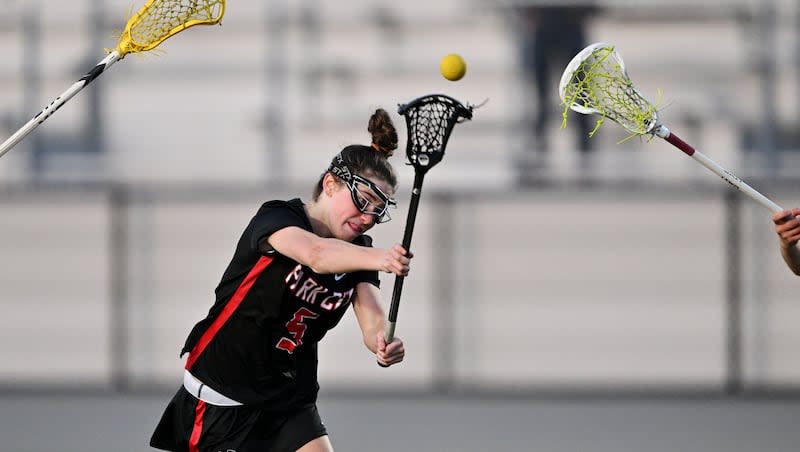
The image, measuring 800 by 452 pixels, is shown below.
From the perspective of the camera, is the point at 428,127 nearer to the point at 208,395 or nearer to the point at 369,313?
the point at 369,313

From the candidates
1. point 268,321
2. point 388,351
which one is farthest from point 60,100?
point 388,351

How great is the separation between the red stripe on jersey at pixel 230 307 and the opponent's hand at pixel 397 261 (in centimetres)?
67

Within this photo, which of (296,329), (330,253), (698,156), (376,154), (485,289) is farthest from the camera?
(485,289)

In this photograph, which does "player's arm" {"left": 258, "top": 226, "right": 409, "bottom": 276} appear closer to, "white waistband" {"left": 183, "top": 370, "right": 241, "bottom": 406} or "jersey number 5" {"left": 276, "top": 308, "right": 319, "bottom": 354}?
"jersey number 5" {"left": 276, "top": 308, "right": 319, "bottom": 354}

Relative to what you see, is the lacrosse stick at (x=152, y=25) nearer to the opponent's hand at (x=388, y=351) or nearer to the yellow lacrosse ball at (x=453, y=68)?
Answer: the yellow lacrosse ball at (x=453, y=68)

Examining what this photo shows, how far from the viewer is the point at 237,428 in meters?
5.00

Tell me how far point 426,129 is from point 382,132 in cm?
15

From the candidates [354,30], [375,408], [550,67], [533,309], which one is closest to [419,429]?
[375,408]

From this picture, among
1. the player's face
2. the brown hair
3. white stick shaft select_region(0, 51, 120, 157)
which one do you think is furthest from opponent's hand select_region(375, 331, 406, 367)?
white stick shaft select_region(0, 51, 120, 157)

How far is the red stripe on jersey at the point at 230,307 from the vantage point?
4.85 m

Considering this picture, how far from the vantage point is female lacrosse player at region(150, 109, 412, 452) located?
4.75 metres

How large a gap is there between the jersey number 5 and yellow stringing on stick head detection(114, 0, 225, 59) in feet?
3.31

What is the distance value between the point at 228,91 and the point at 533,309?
3048 millimetres

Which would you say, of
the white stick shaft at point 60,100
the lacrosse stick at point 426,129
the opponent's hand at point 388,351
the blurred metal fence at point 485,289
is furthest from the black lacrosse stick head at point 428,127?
the blurred metal fence at point 485,289
